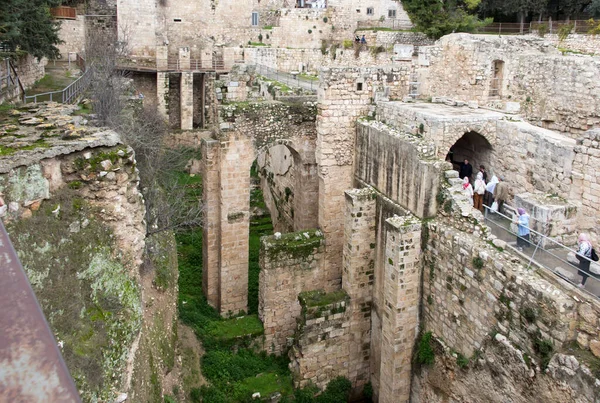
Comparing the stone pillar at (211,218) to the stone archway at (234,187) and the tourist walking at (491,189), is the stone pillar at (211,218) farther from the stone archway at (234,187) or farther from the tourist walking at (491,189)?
the tourist walking at (491,189)

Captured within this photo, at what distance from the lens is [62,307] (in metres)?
5.92

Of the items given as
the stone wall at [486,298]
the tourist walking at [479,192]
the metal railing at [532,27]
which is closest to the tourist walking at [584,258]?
the stone wall at [486,298]

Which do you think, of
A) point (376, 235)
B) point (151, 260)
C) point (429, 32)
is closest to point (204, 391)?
point (151, 260)

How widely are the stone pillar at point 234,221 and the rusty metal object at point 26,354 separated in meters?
12.4

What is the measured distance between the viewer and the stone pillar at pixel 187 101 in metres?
29.0

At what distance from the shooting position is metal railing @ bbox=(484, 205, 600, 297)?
25.8 ft

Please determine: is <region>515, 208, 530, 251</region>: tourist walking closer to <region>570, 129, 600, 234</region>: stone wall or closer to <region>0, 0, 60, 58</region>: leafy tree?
<region>570, 129, 600, 234</region>: stone wall

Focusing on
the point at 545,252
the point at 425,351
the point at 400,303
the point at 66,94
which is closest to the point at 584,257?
the point at 545,252

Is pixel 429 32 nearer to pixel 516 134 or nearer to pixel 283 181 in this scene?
pixel 283 181

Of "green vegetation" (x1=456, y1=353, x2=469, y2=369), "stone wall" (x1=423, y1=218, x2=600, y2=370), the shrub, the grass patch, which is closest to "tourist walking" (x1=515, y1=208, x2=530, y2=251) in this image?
"stone wall" (x1=423, y1=218, x2=600, y2=370)

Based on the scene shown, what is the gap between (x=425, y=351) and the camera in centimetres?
1074

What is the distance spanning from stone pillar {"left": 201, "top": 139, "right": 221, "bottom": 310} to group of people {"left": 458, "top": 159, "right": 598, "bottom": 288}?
5.80 metres

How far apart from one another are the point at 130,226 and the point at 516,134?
7343 mm

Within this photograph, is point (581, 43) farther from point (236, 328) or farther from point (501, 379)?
point (501, 379)
